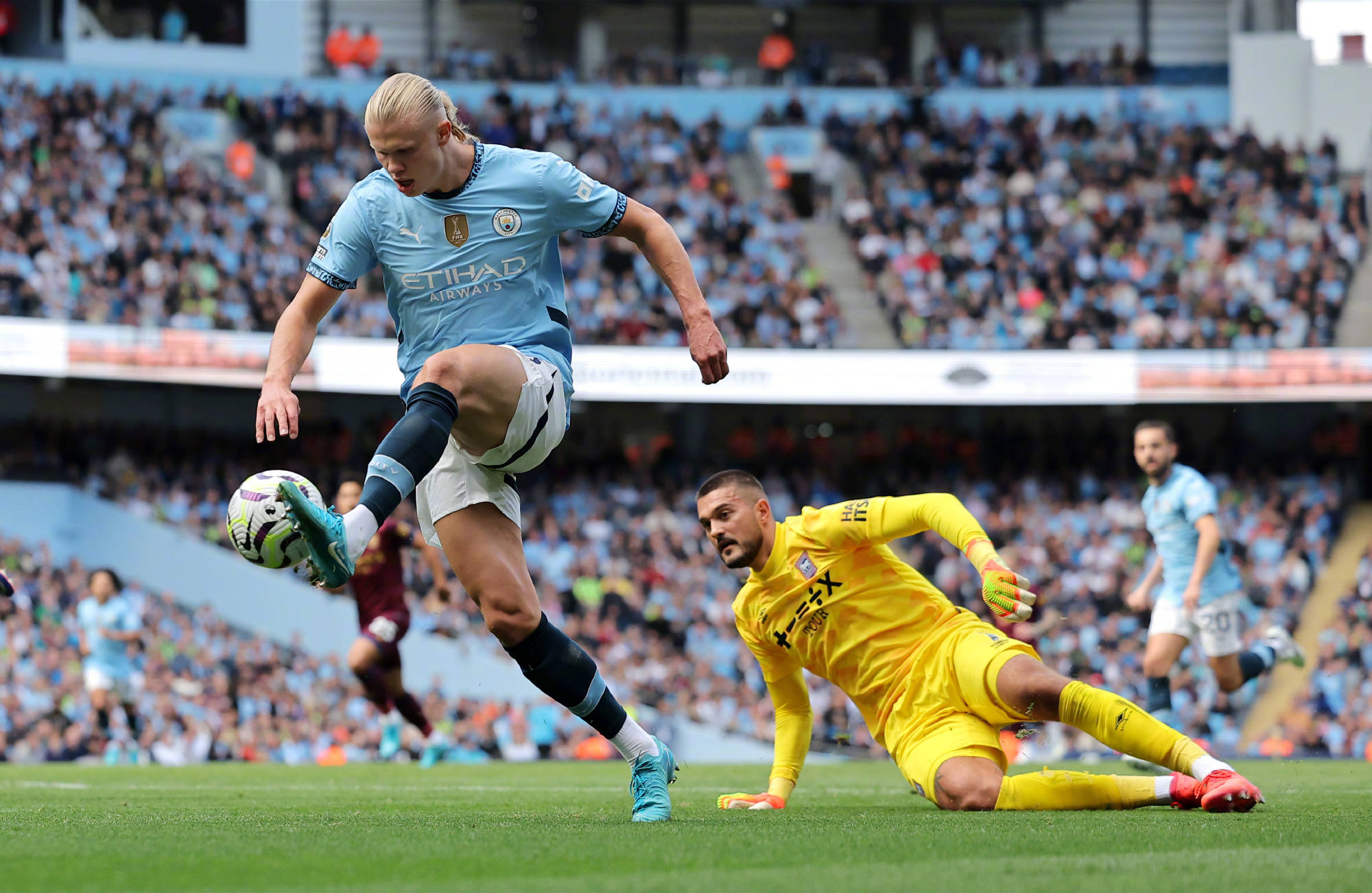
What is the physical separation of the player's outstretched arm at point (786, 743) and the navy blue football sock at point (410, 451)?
2.04 m

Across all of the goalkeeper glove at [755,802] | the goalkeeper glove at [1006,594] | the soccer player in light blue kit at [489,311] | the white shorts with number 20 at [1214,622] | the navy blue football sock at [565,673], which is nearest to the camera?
the goalkeeper glove at [1006,594]

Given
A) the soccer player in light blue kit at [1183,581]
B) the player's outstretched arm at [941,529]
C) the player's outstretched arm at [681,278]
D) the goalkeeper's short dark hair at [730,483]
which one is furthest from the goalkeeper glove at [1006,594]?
the soccer player in light blue kit at [1183,581]

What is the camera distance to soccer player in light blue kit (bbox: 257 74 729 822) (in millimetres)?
4910

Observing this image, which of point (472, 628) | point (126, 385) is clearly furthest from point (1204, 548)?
point (126, 385)

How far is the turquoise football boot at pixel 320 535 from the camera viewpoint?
4.03 m

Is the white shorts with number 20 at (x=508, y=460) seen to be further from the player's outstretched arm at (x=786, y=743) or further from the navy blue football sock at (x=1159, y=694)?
the navy blue football sock at (x=1159, y=694)

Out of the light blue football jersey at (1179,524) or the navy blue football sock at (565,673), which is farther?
the light blue football jersey at (1179,524)

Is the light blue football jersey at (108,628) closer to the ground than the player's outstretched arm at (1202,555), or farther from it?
closer to the ground

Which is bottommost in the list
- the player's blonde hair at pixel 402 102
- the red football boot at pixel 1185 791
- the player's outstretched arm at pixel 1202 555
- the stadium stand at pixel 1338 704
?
the stadium stand at pixel 1338 704

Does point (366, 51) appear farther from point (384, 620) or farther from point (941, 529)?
point (941, 529)

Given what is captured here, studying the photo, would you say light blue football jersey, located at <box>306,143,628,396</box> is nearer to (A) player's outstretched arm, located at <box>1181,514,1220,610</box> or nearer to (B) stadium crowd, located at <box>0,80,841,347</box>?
(A) player's outstretched arm, located at <box>1181,514,1220,610</box>

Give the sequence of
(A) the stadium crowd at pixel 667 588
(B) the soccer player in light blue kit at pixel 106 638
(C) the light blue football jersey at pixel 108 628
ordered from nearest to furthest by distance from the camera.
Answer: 1. (B) the soccer player in light blue kit at pixel 106 638
2. (C) the light blue football jersey at pixel 108 628
3. (A) the stadium crowd at pixel 667 588

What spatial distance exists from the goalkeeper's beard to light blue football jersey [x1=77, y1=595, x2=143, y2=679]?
→ 877cm

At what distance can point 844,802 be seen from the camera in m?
6.82
